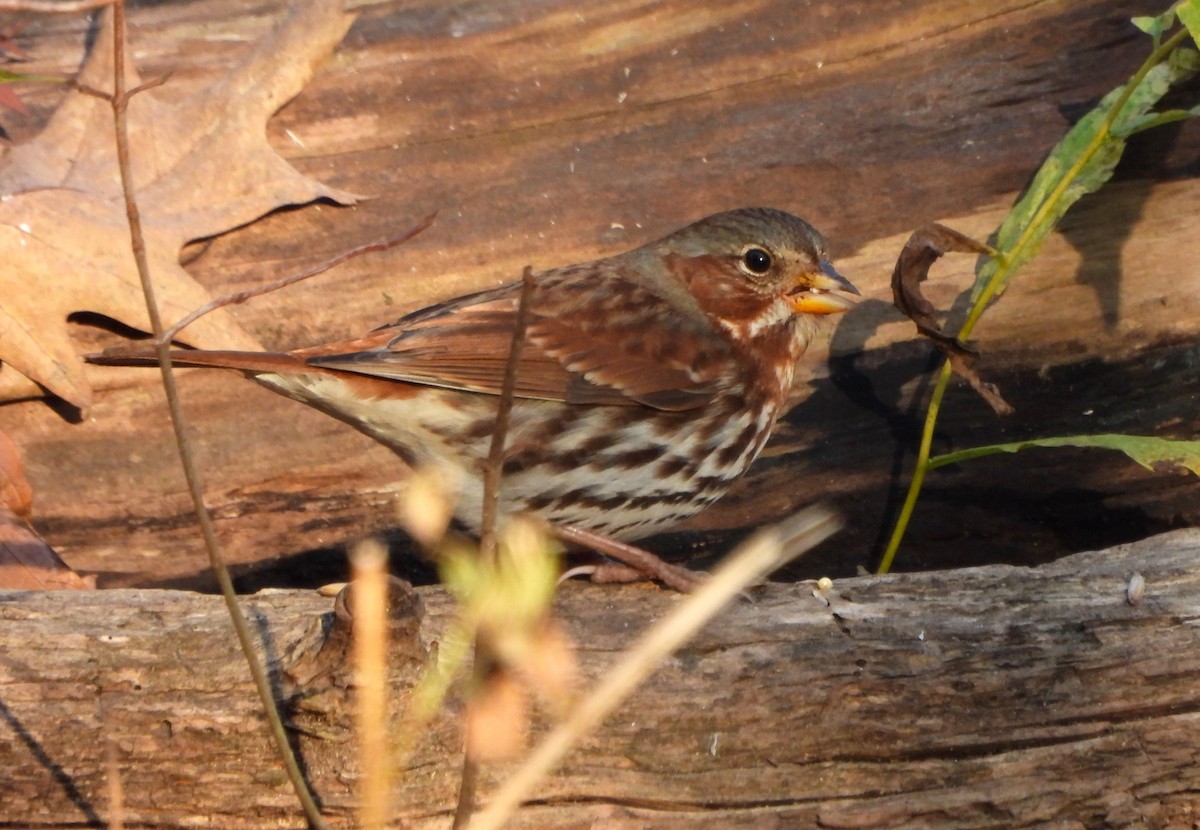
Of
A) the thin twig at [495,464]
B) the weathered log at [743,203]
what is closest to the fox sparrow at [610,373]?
the weathered log at [743,203]

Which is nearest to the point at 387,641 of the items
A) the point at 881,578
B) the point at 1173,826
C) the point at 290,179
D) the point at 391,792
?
the point at 391,792

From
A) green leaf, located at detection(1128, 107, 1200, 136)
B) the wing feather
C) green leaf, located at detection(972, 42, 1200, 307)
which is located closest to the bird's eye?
the wing feather

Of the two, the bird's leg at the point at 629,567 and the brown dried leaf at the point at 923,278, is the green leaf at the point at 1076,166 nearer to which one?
the brown dried leaf at the point at 923,278

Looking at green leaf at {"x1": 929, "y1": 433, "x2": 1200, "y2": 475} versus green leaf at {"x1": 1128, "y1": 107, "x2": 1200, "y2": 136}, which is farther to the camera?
green leaf at {"x1": 1128, "y1": 107, "x2": 1200, "y2": 136}

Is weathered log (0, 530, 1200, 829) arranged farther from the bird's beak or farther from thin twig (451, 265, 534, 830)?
the bird's beak

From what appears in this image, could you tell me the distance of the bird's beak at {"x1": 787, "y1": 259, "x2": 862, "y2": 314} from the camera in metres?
3.33

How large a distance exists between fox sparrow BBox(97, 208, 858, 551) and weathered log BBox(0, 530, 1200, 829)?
0.53 metres

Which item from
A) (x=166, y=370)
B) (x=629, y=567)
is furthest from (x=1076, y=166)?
(x=166, y=370)

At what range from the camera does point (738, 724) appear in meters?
2.40

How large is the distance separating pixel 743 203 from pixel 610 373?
3.28ft

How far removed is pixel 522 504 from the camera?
9.80 ft

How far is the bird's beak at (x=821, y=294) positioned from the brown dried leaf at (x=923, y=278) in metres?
0.13

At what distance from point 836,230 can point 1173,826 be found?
76.2 inches

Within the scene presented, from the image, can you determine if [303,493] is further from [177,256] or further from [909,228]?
[909,228]
